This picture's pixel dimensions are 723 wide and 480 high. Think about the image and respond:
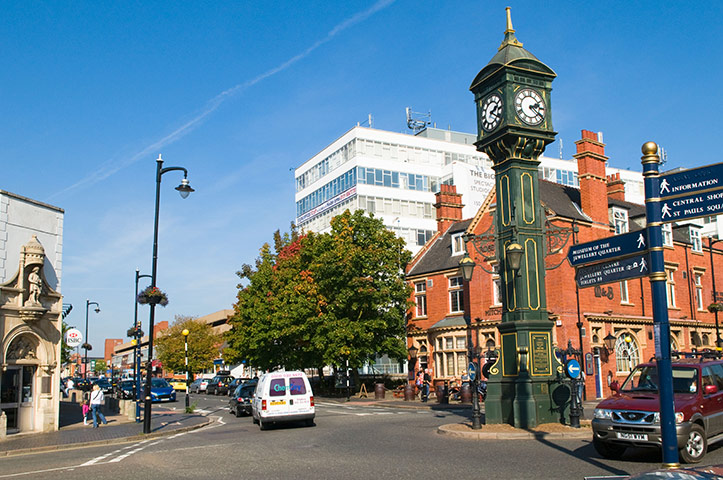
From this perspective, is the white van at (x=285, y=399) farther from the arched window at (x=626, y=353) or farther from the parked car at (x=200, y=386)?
the parked car at (x=200, y=386)

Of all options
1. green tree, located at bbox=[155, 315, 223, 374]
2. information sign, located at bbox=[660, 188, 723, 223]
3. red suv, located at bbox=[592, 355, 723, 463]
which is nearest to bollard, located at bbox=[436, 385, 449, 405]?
red suv, located at bbox=[592, 355, 723, 463]

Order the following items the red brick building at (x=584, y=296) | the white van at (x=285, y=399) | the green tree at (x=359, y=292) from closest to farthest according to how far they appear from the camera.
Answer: the white van at (x=285, y=399)
the red brick building at (x=584, y=296)
the green tree at (x=359, y=292)

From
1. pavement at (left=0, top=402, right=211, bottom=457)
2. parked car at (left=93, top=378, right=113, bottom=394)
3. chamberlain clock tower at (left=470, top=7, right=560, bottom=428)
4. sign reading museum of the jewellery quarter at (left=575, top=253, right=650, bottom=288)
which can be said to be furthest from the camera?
parked car at (left=93, top=378, right=113, bottom=394)

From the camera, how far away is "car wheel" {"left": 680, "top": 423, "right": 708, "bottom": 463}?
11.5 m

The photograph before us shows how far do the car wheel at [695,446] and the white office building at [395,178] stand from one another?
46247 millimetres

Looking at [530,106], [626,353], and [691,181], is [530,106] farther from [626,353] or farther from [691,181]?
[626,353]

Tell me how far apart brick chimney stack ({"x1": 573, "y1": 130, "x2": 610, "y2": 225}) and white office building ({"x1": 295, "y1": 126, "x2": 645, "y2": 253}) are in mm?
21817

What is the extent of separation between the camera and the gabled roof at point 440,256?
41.8m

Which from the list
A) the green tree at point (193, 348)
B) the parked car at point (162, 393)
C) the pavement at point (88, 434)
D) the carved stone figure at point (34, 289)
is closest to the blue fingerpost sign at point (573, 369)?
the pavement at point (88, 434)

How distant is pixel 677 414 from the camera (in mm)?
11578

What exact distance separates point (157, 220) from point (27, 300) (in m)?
4.84

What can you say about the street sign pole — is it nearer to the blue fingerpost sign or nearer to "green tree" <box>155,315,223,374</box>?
the blue fingerpost sign

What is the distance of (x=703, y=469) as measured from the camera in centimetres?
509

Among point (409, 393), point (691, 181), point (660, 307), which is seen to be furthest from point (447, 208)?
point (660, 307)
